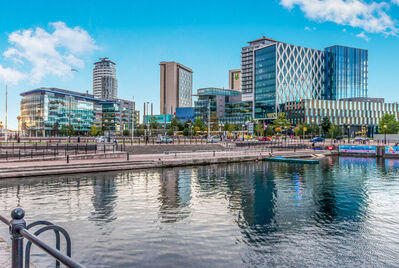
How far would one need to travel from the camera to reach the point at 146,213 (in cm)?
1875

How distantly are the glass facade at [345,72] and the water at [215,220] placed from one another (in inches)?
6759

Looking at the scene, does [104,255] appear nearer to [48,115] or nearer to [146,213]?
[146,213]

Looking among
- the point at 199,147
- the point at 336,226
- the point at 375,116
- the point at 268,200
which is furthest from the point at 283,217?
the point at 375,116

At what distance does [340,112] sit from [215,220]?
16608cm

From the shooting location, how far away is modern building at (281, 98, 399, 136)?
516ft

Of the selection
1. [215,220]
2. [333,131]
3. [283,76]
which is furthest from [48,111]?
[215,220]

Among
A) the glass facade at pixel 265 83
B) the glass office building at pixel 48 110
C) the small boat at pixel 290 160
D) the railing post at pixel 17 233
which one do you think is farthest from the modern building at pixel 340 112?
the railing post at pixel 17 233

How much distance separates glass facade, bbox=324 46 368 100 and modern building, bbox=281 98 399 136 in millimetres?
19106

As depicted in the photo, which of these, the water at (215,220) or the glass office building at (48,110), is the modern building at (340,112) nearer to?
the glass office building at (48,110)

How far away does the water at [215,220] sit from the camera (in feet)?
41.1

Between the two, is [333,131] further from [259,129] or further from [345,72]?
[345,72]

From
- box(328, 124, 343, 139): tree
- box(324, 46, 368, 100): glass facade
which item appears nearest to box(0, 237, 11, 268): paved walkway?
box(328, 124, 343, 139): tree

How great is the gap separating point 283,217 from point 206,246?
682 centimetres

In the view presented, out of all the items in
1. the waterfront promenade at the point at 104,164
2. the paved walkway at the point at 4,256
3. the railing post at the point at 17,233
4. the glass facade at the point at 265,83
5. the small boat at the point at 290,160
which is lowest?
the small boat at the point at 290,160
